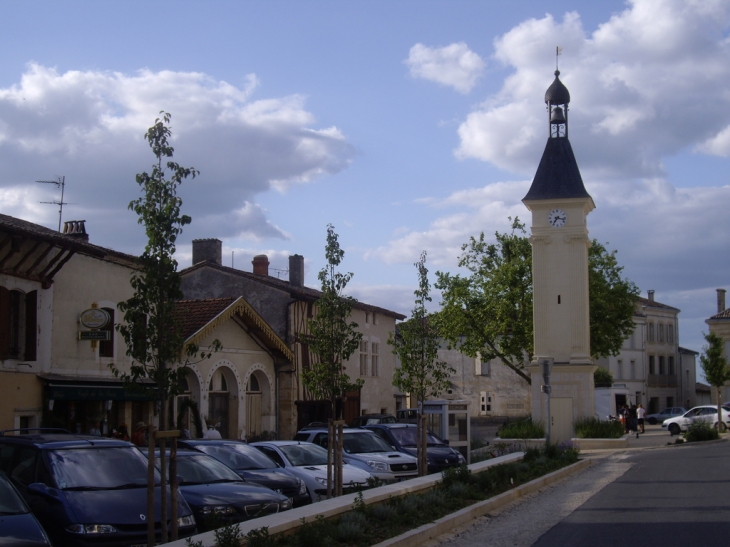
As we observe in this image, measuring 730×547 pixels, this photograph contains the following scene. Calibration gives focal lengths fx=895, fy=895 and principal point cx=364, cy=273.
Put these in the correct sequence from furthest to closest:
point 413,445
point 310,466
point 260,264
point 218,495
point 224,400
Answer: point 260,264, point 224,400, point 413,445, point 310,466, point 218,495

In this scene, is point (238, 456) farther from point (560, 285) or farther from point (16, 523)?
point (560, 285)

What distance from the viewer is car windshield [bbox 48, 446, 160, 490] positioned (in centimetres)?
1067

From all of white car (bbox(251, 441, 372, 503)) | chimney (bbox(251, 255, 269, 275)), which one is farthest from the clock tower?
white car (bbox(251, 441, 372, 503))

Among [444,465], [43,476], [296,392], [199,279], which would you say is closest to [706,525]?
[43,476]

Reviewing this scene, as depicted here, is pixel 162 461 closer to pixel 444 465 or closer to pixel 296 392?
pixel 444 465

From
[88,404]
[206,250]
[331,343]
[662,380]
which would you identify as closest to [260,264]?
[206,250]

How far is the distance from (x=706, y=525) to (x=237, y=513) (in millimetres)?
6389

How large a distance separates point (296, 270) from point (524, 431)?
12747 millimetres

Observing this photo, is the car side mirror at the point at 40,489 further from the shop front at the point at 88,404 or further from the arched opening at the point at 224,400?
the arched opening at the point at 224,400

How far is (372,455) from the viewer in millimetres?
19750

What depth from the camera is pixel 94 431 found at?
20531 millimetres

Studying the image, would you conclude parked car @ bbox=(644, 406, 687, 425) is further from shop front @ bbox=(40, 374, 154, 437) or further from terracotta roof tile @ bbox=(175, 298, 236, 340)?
shop front @ bbox=(40, 374, 154, 437)

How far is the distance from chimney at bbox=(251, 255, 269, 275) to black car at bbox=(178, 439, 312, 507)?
85.9 ft

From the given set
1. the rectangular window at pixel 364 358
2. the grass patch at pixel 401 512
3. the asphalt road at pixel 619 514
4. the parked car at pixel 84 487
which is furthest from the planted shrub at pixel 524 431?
the parked car at pixel 84 487
